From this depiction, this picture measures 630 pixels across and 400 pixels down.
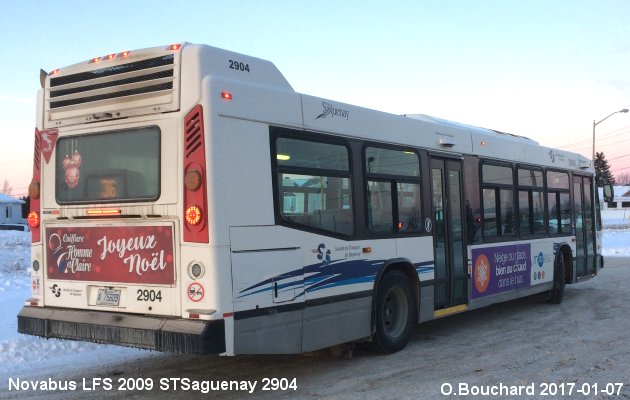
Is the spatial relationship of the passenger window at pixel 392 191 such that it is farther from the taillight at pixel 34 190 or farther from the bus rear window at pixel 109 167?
the taillight at pixel 34 190

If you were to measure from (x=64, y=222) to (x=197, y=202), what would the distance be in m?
1.80

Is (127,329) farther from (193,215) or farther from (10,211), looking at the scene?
(10,211)

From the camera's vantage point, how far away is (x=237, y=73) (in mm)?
5980

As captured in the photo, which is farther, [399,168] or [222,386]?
[399,168]

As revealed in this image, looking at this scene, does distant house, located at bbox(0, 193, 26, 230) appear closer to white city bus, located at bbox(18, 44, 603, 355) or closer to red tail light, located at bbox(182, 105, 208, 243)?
white city bus, located at bbox(18, 44, 603, 355)

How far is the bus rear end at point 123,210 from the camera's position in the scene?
5512mm

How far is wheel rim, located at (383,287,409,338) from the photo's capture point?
7.78 metres

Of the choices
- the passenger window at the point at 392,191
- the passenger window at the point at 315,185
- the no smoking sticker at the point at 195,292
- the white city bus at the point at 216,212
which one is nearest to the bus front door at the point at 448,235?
the white city bus at the point at 216,212

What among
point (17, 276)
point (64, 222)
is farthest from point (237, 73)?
point (17, 276)

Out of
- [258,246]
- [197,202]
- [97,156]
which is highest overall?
[97,156]

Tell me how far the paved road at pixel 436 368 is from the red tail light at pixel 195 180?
1.72 metres

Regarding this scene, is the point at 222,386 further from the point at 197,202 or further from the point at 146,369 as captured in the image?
the point at 197,202

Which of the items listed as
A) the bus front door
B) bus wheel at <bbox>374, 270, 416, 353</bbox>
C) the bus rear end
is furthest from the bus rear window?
the bus front door

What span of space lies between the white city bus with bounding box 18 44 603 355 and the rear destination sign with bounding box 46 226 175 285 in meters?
0.02
